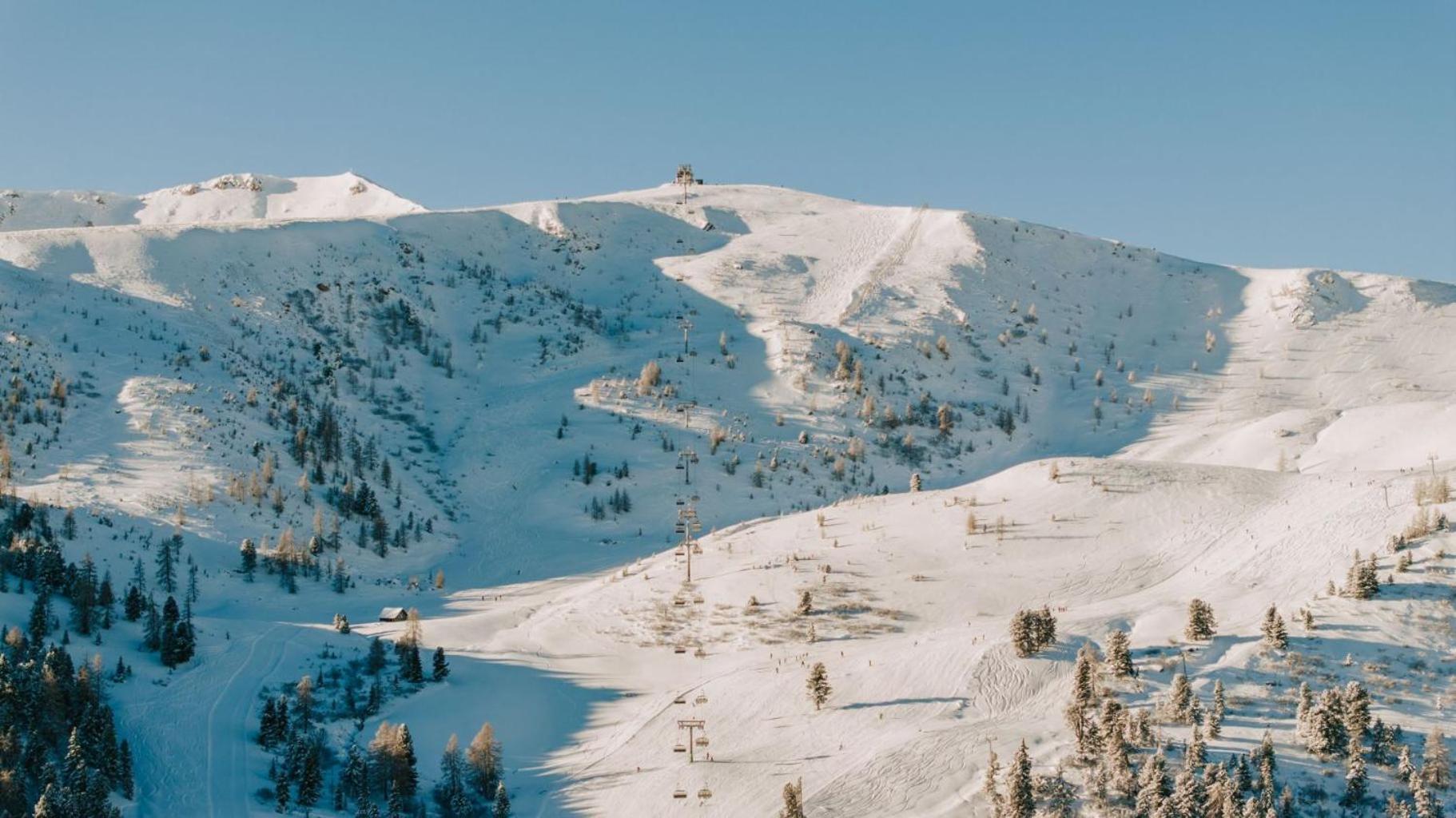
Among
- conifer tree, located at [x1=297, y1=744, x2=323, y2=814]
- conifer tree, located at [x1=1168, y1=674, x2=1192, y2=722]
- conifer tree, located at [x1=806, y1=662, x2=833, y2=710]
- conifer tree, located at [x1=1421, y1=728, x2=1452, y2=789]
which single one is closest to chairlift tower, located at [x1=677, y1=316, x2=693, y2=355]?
conifer tree, located at [x1=806, y1=662, x2=833, y2=710]

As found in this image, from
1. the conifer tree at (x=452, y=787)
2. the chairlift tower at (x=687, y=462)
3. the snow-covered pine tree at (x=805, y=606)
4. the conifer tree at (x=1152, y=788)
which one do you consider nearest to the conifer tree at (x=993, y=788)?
the conifer tree at (x=1152, y=788)

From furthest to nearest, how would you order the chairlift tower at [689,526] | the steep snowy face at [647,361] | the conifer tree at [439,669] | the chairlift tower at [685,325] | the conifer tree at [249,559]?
the chairlift tower at [685,325] → the steep snowy face at [647,361] → the chairlift tower at [689,526] → the conifer tree at [249,559] → the conifer tree at [439,669]

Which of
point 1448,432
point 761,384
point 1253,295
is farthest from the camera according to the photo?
point 1253,295

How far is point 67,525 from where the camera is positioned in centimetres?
7294

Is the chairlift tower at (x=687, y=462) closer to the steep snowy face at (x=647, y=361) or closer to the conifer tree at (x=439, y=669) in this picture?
the steep snowy face at (x=647, y=361)

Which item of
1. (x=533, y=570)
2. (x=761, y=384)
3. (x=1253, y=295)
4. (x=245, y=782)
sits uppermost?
(x=1253, y=295)

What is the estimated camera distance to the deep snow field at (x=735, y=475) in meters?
54.1

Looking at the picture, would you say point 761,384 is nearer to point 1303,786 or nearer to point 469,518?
point 469,518

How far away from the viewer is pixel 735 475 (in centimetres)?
10881

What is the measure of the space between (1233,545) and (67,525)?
246 feet

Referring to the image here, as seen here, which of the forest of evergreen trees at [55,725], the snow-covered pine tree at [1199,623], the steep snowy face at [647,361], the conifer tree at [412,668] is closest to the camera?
the forest of evergreen trees at [55,725]

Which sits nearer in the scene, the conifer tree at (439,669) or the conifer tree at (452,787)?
the conifer tree at (452,787)

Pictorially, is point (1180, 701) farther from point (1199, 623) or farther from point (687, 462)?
point (687, 462)

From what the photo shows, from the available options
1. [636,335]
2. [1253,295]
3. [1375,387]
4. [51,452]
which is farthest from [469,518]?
[1253,295]
